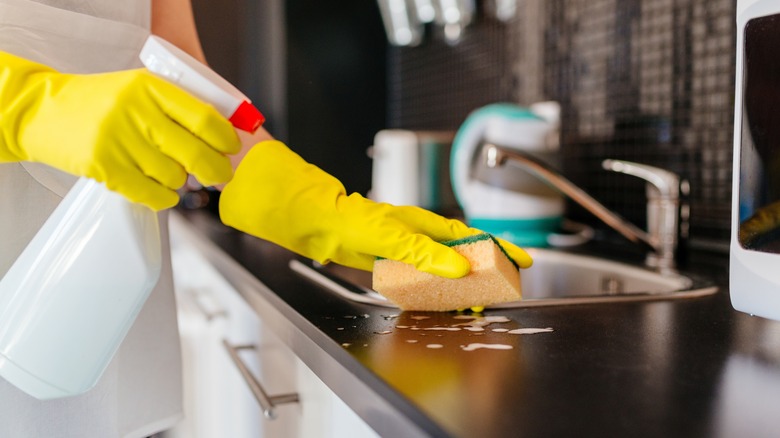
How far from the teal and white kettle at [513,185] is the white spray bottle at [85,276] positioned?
848 mm

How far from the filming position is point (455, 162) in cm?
143

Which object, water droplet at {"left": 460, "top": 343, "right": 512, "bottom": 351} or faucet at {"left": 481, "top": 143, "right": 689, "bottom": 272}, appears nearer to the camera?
water droplet at {"left": 460, "top": 343, "right": 512, "bottom": 351}

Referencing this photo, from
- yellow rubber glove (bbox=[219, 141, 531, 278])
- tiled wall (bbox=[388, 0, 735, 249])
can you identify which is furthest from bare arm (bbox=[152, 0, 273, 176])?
tiled wall (bbox=[388, 0, 735, 249])

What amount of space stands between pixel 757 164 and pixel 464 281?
0.28 meters

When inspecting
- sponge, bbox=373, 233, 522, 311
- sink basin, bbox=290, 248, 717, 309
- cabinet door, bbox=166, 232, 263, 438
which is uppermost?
sponge, bbox=373, 233, 522, 311

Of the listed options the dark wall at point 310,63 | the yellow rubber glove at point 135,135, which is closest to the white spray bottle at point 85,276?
the yellow rubber glove at point 135,135

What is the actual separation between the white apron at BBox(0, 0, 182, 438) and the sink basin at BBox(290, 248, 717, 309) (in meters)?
0.23

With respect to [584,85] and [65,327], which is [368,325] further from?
[584,85]

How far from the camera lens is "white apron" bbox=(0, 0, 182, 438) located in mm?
724

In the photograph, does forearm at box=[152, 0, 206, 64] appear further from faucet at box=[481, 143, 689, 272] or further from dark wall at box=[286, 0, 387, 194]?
dark wall at box=[286, 0, 387, 194]

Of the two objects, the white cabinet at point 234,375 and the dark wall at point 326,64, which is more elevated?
the dark wall at point 326,64

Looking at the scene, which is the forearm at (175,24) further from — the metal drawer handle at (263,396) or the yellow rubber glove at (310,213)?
the metal drawer handle at (263,396)

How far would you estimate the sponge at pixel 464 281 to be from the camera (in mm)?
663

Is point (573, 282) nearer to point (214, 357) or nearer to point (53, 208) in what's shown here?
point (214, 357)
